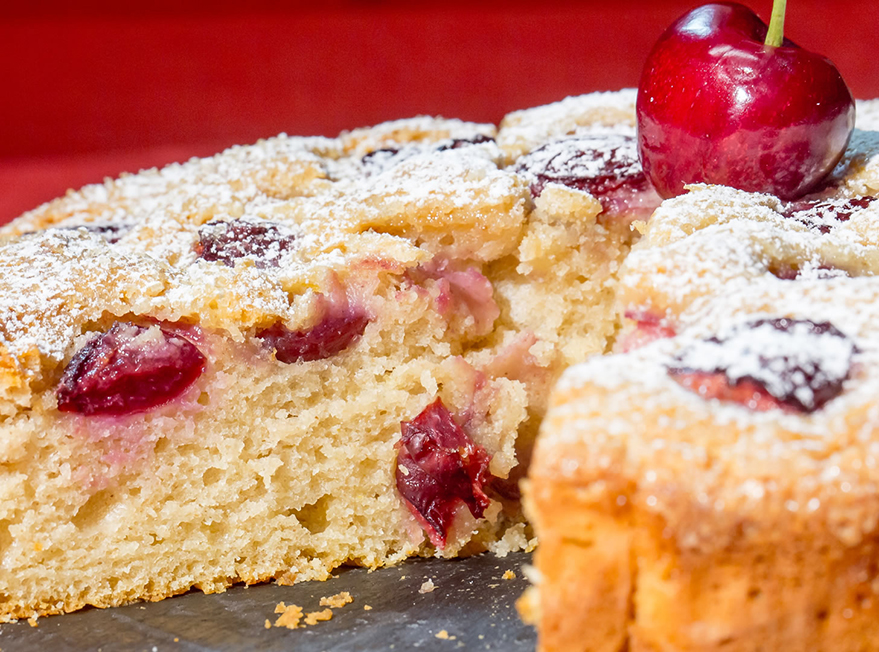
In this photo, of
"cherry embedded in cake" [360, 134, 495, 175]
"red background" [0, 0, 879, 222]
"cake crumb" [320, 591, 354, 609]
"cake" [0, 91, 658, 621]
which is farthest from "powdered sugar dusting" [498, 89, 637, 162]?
"cake crumb" [320, 591, 354, 609]

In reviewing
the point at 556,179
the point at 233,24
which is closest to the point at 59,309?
the point at 556,179

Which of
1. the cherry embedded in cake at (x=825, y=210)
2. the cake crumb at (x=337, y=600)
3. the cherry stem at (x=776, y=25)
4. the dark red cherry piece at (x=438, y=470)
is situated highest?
the cherry stem at (x=776, y=25)

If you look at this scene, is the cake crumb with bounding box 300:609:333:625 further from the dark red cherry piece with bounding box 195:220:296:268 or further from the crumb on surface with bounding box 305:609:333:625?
the dark red cherry piece with bounding box 195:220:296:268

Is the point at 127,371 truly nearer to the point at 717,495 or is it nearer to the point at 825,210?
the point at 717,495

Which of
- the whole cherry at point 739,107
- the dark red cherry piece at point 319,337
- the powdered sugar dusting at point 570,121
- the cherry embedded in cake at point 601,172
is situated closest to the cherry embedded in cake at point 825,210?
the whole cherry at point 739,107

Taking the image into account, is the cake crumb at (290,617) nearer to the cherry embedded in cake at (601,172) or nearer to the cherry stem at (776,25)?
the cherry embedded in cake at (601,172)

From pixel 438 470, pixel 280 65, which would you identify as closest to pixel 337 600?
pixel 438 470
